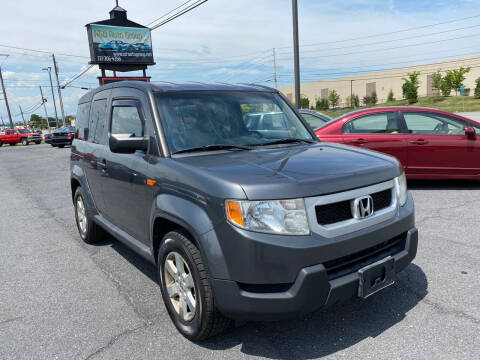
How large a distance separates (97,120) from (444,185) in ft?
20.9

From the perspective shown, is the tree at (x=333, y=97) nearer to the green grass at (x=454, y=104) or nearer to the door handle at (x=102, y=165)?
the green grass at (x=454, y=104)

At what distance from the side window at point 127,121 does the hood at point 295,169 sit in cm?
76

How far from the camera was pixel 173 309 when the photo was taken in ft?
9.53

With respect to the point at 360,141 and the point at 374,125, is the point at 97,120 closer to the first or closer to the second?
the point at 360,141

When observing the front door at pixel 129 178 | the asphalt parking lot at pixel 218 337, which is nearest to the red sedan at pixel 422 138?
the asphalt parking lot at pixel 218 337

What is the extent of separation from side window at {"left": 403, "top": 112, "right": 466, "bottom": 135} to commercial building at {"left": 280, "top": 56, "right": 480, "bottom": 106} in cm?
7347

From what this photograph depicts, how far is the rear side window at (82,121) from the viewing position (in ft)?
15.7

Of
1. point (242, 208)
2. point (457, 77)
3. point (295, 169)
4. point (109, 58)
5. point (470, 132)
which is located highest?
point (109, 58)

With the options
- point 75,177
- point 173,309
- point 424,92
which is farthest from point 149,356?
point 424,92

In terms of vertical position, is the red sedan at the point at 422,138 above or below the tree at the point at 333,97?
below

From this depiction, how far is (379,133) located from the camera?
7219 millimetres

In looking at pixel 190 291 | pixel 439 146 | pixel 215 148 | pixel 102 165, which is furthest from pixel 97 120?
pixel 439 146

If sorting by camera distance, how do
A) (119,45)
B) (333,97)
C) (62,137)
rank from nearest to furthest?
(62,137) < (119,45) < (333,97)

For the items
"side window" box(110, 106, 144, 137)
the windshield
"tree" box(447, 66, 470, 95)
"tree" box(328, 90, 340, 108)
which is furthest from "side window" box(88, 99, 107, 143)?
"tree" box(328, 90, 340, 108)
